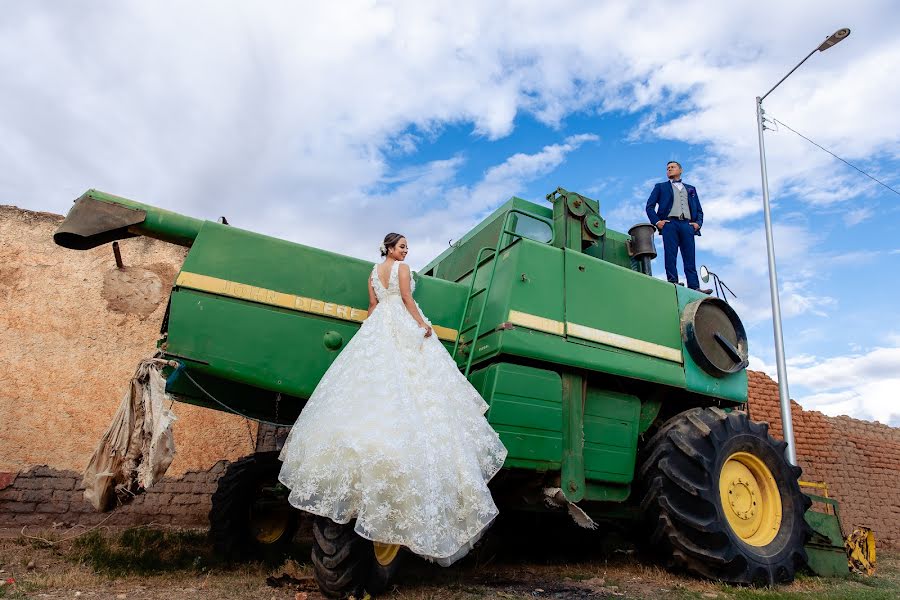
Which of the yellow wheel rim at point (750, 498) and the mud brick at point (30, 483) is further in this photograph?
the mud brick at point (30, 483)

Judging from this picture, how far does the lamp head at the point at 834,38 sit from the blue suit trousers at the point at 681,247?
566cm

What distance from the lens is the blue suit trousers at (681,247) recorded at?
256 inches

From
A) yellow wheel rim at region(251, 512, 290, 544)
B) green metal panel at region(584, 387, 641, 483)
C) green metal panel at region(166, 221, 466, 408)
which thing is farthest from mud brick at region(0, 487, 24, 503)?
green metal panel at region(584, 387, 641, 483)

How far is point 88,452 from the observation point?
671 cm

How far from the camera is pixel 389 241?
4.78 m

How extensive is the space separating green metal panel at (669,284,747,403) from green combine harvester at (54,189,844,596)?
2 cm

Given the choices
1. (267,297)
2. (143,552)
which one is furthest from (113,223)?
(143,552)

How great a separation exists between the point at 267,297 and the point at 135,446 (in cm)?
137

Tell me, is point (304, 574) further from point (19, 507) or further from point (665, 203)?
point (665, 203)

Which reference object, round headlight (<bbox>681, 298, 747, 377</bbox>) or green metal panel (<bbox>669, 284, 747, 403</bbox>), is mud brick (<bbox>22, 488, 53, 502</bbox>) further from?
round headlight (<bbox>681, 298, 747, 377</bbox>)

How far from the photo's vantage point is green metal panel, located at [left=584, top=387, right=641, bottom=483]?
5.05 metres

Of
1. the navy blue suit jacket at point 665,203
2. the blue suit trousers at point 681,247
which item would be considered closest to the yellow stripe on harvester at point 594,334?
the blue suit trousers at point 681,247

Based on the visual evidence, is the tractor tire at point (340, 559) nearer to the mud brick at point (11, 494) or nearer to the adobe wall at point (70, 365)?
the adobe wall at point (70, 365)

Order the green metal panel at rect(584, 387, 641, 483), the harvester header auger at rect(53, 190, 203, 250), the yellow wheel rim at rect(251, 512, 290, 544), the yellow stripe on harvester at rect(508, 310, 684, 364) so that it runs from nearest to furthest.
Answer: the harvester header auger at rect(53, 190, 203, 250)
the yellow stripe on harvester at rect(508, 310, 684, 364)
the green metal panel at rect(584, 387, 641, 483)
the yellow wheel rim at rect(251, 512, 290, 544)
